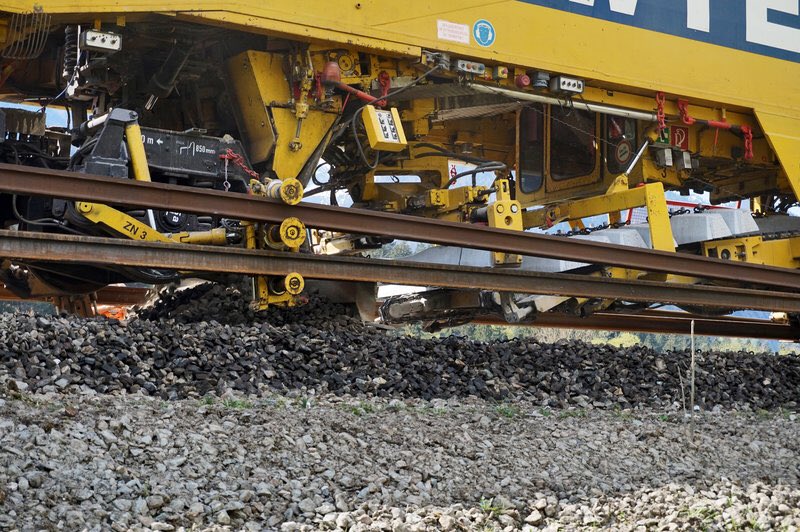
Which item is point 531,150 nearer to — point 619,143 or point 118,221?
point 619,143

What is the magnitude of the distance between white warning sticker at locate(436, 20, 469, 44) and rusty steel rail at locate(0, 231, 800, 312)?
199 cm

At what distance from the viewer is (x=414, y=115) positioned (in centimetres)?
929

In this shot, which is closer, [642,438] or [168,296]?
[642,438]

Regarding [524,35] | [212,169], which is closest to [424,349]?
[212,169]

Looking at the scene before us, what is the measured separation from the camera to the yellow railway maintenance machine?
6.87 m

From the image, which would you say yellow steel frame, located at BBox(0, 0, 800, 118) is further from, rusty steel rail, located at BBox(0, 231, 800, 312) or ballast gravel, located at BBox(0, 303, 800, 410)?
ballast gravel, located at BBox(0, 303, 800, 410)

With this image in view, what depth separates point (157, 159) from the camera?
6.99m

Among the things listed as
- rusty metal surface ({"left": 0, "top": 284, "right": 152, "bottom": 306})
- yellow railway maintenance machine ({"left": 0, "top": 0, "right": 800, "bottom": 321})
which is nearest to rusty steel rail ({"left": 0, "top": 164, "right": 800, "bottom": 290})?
yellow railway maintenance machine ({"left": 0, "top": 0, "right": 800, "bottom": 321})

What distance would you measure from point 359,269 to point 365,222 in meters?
0.30

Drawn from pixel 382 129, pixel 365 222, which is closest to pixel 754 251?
Answer: pixel 382 129

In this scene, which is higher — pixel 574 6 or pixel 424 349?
pixel 574 6

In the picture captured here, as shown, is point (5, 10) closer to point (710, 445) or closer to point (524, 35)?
point (524, 35)

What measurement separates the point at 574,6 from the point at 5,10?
4500 millimetres

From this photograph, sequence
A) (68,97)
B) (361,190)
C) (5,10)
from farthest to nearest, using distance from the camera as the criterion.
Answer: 1. (361,190)
2. (68,97)
3. (5,10)
